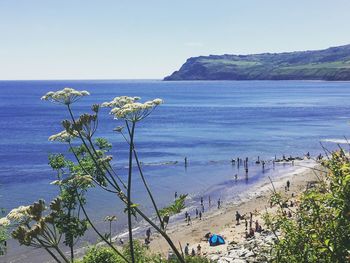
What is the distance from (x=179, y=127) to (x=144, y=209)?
79029mm

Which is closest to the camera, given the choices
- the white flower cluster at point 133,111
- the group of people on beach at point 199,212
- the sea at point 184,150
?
the white flower cluster at point 133,111

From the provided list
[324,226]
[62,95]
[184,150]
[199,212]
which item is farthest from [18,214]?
[184,150]

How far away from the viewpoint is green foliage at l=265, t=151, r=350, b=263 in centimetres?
638

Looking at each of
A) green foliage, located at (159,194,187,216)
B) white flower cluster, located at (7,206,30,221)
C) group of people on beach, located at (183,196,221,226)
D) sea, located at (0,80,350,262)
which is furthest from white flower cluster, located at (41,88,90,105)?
group of people on beach, located at (183,196,221,226)

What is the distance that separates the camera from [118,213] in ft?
178

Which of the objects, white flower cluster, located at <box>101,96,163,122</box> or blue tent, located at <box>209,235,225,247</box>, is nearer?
white flower cluster, located at <box>101,96,163,122</box>

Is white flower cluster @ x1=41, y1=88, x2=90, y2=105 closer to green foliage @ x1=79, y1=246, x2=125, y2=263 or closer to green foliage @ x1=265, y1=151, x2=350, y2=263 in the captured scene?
green foliage @ x1=265, y1=151, x2=350, y2=263

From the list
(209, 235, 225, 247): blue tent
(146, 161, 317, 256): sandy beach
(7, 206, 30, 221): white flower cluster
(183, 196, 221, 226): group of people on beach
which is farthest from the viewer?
(183, 196, 221, 226): group of people on beach

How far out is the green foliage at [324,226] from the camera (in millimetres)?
6379

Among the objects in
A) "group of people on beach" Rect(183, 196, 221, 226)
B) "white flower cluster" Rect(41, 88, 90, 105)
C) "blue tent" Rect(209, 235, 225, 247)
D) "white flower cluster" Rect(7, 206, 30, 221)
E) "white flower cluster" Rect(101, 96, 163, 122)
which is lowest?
"group of people on beach" Rect(183, 196, 221, 226)

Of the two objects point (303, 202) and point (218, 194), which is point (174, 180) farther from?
point (303, 202)

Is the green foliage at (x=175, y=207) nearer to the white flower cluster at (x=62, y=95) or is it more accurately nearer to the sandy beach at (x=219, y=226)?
the white flower cluster at (x=62, y=95)

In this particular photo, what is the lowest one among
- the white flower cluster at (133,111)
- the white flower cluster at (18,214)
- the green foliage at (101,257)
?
the green foliage at (101,257)

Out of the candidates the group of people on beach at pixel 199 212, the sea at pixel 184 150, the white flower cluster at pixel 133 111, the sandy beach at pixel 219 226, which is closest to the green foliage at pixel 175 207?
the white flower cluster at pixel 133 111
